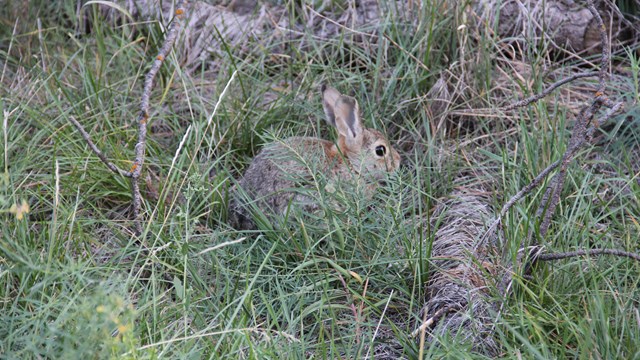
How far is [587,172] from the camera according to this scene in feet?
14.5

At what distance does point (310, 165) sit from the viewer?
4.02 meters

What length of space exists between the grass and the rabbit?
123mm

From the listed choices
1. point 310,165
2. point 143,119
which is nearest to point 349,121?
point 310,165

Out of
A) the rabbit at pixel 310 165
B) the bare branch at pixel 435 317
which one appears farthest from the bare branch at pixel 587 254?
the rabbit at pixel 310 165

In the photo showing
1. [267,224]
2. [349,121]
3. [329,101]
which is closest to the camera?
[267,224]

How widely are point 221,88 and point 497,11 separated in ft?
6.09

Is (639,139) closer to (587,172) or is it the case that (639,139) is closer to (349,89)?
(587,172)

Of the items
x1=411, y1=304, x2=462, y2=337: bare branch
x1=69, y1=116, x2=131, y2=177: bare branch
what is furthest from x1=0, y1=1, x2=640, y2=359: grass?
x1=69, y1=116, x2=131, y2=177: bare branch

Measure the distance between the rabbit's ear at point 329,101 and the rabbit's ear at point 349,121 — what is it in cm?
2

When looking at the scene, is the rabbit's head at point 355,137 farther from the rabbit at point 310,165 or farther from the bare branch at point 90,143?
the bare branch at point 90,143

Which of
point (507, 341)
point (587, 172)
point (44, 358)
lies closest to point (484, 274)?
point (507, 341)

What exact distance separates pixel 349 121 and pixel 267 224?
3.99ft

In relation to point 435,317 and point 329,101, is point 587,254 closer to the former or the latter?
point 435,317

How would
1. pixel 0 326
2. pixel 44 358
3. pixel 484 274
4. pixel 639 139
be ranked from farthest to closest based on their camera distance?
pixel 639 139 → pixel 484 274 → pixel 0 326 → pixel 44 358
